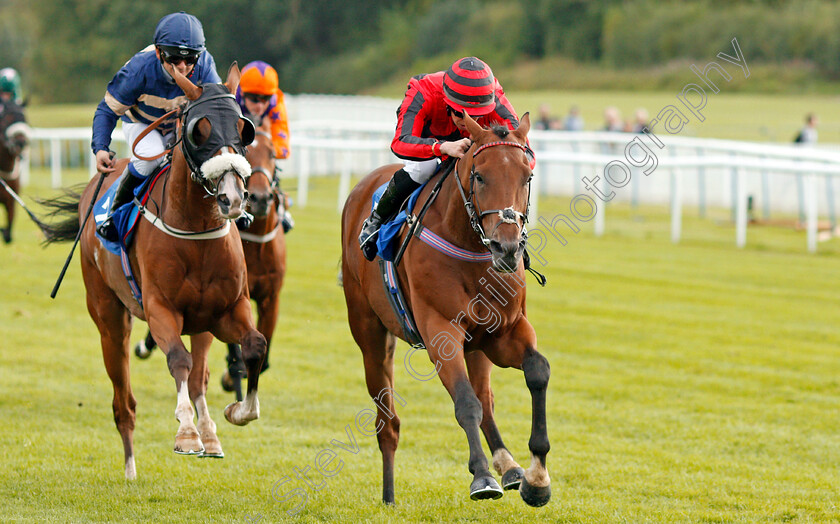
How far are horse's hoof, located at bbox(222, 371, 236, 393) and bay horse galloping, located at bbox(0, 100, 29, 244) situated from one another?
7041 mm

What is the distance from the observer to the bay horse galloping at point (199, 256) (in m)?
4.62

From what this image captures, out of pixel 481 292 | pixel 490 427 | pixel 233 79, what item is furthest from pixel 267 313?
pixel 481 292

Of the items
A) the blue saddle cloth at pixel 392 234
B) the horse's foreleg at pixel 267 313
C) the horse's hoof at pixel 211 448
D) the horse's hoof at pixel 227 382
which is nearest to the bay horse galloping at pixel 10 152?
the horse's hoof at pixel 227 382

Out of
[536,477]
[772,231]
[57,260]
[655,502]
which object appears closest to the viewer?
[536,477]

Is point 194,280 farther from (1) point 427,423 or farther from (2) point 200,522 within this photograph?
(1) point 427,423

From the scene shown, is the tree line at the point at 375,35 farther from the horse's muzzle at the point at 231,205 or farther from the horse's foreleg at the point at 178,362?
the horse's muzzle at the point at 231,205

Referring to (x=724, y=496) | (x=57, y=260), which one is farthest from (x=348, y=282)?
(x=57, y=260)

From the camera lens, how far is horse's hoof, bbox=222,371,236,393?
7.32m

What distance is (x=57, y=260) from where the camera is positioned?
13.5m

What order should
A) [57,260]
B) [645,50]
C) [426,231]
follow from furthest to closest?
[645,50]
[57,260]
[426,231]

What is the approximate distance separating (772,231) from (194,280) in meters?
13.1

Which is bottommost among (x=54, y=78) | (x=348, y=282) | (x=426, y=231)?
(x=54, y=78)

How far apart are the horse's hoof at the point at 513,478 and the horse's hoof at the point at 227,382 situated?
341cm

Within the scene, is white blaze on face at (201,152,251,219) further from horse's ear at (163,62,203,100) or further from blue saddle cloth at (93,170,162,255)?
blue saddle cloth at (93,170,162,255)
